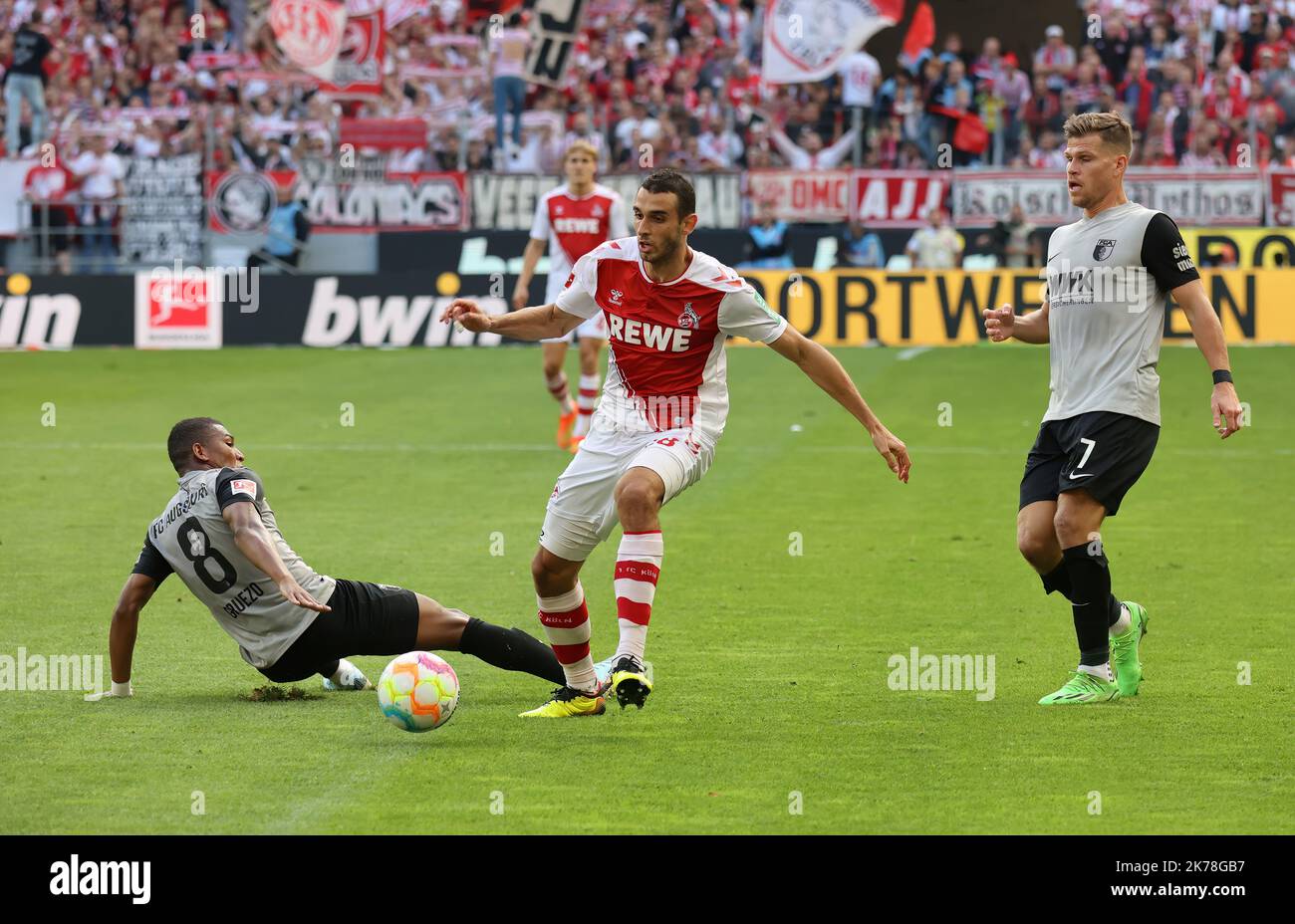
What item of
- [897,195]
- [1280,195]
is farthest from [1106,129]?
[1280,195]

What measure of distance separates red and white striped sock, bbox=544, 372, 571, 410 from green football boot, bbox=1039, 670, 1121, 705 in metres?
8.78

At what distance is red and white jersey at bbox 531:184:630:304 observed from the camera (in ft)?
50.2

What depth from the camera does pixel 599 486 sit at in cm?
668

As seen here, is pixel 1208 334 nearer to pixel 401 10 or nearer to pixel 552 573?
pixel 552 573

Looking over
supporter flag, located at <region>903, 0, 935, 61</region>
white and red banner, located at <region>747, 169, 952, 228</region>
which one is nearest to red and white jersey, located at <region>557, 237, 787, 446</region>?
white and red banner, located at <region>747, 169, 952, 228</region>

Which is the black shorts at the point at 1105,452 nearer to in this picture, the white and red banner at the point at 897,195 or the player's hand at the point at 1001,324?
the player's hand at the point at 1001,324

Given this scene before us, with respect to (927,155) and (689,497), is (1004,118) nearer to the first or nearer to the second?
(927,155)

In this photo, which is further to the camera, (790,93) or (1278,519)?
(790,93)

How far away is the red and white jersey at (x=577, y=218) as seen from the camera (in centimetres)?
1529

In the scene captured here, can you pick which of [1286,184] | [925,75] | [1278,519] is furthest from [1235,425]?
[925,75]

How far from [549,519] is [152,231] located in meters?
21.6

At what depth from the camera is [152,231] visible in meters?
26.8

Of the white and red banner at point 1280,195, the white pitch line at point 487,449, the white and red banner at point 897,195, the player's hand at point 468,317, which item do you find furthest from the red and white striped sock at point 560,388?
the white and red banner at point 1280,195
